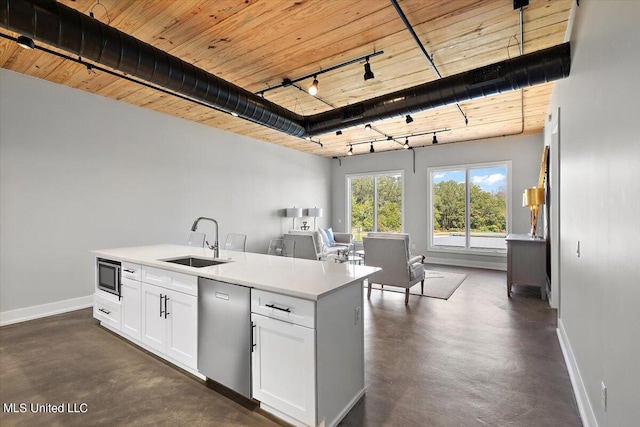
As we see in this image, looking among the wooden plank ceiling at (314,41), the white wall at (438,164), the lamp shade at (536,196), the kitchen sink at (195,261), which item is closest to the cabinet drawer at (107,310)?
the kitchen sink at (195,261)

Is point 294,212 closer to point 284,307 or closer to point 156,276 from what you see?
point 156,276

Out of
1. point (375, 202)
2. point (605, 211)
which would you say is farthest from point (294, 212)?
point (605, 211)

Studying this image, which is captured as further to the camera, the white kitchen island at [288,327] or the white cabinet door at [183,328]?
the white cabinet door at [183,328]

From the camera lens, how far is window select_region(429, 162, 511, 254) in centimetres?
708

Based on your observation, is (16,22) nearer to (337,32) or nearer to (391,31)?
(337,32)

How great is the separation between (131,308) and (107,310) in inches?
22.8

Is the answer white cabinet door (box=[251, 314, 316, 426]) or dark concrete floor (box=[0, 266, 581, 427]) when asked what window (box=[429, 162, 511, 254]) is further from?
white cabinet door (box=[251, 314, 316, 426])

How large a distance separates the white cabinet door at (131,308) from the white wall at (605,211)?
11.3 feet

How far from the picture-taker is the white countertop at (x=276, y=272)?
1.86 m

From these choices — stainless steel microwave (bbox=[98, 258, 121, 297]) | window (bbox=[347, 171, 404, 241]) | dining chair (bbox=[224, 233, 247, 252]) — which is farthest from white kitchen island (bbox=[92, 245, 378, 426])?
window (bbox=[347, 171, 404, 241])

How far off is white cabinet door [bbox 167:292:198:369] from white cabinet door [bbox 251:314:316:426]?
0.66m

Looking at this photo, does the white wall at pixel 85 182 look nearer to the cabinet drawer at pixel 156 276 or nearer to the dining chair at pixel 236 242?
the dining chair at pixel 236 242

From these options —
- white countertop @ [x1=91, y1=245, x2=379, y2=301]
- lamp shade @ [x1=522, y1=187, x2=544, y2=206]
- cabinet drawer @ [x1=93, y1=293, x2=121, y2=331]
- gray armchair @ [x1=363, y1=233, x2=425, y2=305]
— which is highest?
lamp shade @ [x1=522, y1=187, x2=544, y2=206]

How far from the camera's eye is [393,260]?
448 centimetres
